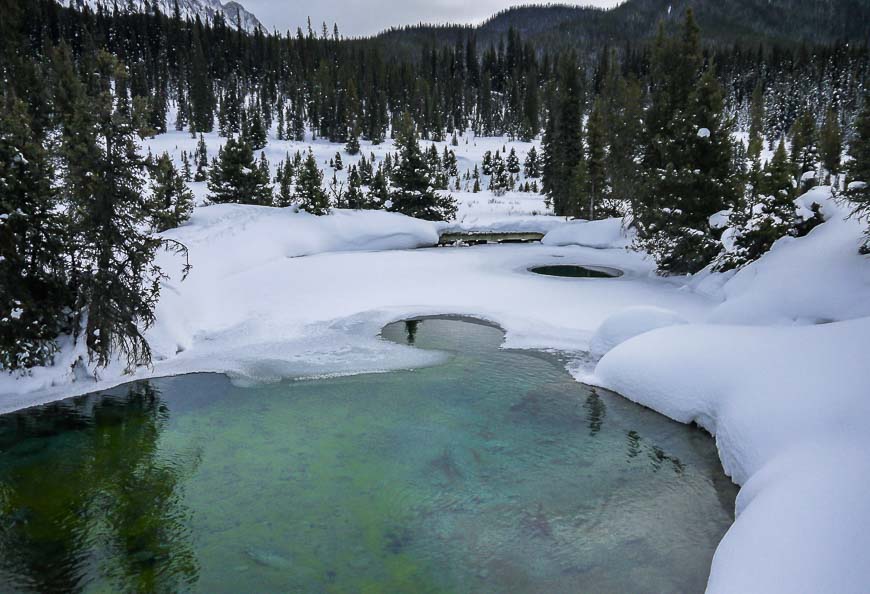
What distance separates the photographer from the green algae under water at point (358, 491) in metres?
6.36

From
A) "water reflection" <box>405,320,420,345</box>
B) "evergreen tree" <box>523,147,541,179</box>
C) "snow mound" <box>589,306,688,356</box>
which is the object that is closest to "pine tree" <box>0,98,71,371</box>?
"water reflection" <box>405,320,420,345</box>

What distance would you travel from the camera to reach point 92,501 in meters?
7.78

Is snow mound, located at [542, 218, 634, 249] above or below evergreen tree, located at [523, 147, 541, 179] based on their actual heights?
below

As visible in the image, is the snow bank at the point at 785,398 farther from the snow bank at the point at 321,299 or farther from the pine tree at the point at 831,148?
the pine tree at the point at 831,148

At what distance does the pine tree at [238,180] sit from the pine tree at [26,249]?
22.2 metres

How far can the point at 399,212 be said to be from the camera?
118 feet

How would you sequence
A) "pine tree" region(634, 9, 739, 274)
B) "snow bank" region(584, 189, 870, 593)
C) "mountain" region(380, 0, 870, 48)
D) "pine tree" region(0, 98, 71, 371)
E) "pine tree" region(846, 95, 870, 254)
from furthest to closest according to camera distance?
"mountain" region(380, 0, 870, 48) → "pine tree" region(634, 9, 739, 274) → "pine tree" region(846, 95, 870, 254) → "pine tree" region(0, 98, 71, 371) → "snow bank" region(584, 189, 870, 593)

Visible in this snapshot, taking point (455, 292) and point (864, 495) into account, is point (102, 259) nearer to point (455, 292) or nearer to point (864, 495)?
point (455, 292)

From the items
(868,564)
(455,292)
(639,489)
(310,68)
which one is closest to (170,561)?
(639,489)

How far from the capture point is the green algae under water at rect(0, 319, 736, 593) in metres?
6.36

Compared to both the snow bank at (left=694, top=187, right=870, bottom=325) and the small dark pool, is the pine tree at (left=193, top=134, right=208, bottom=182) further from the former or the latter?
the snow bank at (left=694, top=187, right=870, bottom=325)

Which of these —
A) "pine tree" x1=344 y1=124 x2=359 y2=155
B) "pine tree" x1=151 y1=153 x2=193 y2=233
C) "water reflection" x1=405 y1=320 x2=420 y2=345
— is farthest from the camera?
"pine tree" x1=344 y1=124 x2=359 y2=155

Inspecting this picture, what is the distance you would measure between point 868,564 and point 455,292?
15.3 metres

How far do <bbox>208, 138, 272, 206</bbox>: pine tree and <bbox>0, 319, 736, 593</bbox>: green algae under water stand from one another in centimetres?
2412
